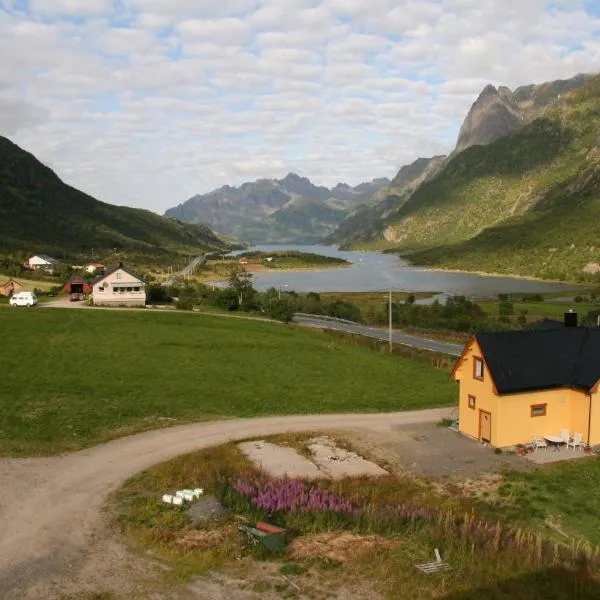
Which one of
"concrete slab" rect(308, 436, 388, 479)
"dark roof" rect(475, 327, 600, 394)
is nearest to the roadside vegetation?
"concrete slab" rect(308, 436, 388, 479)

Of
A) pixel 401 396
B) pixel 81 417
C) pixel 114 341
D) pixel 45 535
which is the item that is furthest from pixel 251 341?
pixel 45 535

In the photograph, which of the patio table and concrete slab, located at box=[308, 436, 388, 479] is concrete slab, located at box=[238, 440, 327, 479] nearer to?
concrete slab, located at box=[308, 436, 388, 479]

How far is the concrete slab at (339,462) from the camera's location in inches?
1040

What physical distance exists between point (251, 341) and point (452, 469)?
30.4m

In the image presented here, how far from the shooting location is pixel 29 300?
73.9 metres

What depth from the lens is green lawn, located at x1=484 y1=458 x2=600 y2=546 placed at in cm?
2209

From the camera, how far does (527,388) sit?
31.0 metres

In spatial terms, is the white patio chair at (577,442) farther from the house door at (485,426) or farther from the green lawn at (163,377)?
the green lawn at (163,377)

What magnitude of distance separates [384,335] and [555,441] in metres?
41.3

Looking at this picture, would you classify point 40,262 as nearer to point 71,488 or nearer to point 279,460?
point 279,460

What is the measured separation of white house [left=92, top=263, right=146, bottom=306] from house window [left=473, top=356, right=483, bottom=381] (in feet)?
190

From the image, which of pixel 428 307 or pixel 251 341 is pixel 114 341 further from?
pixel 428 307

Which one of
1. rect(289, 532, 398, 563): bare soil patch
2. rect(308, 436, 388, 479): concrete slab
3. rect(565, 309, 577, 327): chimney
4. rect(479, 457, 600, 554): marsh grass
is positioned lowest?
rect(479, 457, 600, 554): marsh grass

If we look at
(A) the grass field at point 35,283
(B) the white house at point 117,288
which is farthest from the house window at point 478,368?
(A) the grass field at point 35,283
